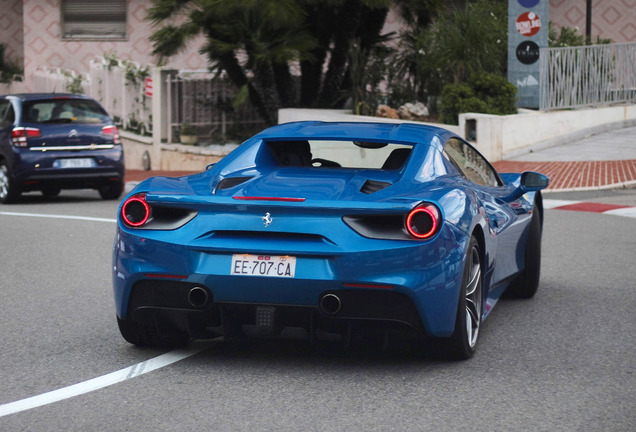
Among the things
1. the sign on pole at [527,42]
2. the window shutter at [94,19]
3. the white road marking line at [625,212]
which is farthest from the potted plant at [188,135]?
the white road marking line at [625,212]

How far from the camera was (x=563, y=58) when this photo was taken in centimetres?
2267

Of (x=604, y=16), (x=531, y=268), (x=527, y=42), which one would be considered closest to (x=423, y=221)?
(x=531, y=268)

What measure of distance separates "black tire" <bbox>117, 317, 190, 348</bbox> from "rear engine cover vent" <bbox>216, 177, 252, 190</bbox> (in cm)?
82

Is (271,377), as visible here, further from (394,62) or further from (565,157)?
(394,62)

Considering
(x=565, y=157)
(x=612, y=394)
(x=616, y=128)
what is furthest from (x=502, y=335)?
(x=616, y=128)

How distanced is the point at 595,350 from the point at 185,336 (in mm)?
2280

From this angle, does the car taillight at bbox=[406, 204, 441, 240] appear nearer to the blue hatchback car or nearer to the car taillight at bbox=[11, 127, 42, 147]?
the blue hatchback car

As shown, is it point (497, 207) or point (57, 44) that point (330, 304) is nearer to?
point (497, 207)

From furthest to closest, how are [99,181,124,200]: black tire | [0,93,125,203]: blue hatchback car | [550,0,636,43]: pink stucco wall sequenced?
[550,0,636,43]: pink stucco wall
[99,181,124,200]: black tire
[0,93,125,203]: blue hatchback car

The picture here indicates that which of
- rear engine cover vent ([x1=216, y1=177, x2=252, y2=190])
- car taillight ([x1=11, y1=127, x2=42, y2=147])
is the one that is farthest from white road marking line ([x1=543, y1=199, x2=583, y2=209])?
rear engine cover vent ([x1=216, y1=177, x2=252, y2=190])

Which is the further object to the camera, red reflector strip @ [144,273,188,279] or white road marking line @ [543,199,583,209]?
white road marking line @ [543,199,583,209]

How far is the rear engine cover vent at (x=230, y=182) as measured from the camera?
19.9 feet

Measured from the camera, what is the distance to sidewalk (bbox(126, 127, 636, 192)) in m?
17.5

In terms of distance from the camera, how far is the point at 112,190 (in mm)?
16969
